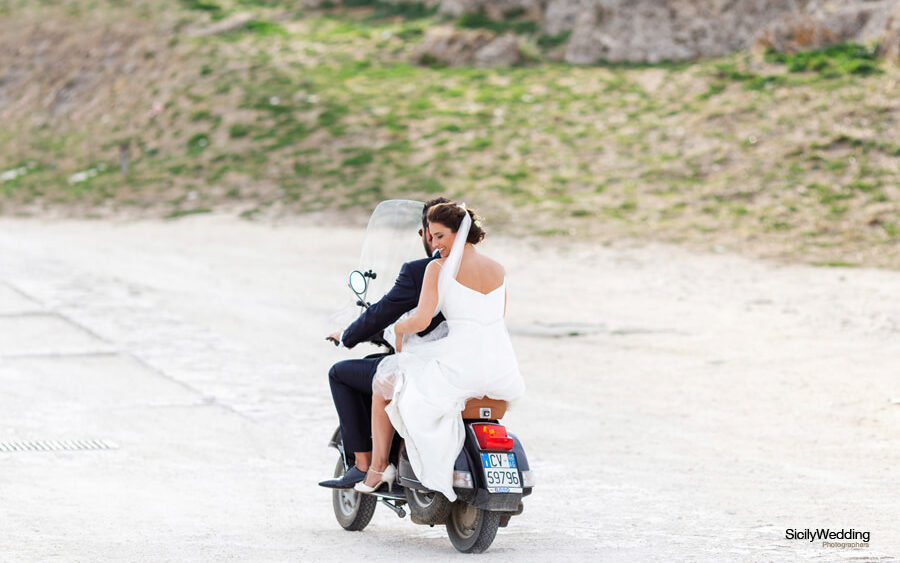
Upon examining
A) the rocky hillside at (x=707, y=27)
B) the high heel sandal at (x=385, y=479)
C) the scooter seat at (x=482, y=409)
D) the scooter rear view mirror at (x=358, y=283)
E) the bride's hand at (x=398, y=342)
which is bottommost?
the rocky hillside at (x=707, y=27)

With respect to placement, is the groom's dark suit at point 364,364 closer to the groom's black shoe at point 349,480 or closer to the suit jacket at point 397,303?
the suit jacket at point 397,303

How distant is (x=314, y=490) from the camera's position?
7.87 metres

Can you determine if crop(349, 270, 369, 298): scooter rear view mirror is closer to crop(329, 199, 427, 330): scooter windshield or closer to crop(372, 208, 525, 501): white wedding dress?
crop(329, 199, 427, 330): scooter windshield

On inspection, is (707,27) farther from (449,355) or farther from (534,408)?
(449,355)

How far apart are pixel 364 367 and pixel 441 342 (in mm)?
497

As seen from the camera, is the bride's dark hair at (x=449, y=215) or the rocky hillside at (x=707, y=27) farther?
the rocky hillside at (x=707, y=27)

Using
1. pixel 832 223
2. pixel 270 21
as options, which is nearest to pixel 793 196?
pixel 832 223

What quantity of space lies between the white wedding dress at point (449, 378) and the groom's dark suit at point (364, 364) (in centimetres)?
16

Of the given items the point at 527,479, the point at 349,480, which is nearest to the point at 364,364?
the point at 349,480

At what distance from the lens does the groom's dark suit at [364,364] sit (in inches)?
244

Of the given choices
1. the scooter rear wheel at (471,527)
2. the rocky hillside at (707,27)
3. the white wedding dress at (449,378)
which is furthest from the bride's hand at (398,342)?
the rocky hillside at (707,27)

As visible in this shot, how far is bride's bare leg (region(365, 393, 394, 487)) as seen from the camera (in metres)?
6.36

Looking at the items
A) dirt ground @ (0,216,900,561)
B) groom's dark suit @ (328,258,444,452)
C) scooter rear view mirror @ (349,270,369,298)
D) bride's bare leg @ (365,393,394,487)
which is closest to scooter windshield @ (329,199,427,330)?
scooter rear view mirror @ (349,270,369,298)

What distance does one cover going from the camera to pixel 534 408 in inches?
416
